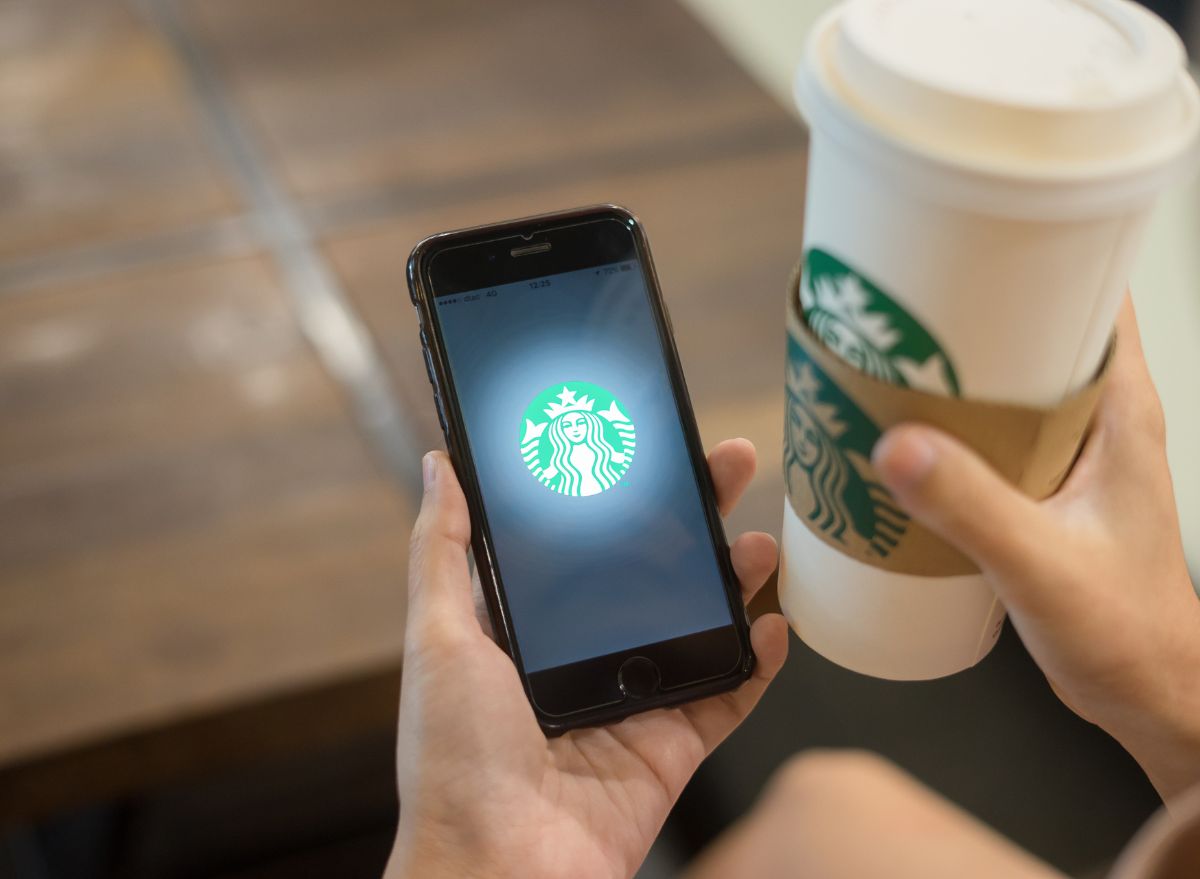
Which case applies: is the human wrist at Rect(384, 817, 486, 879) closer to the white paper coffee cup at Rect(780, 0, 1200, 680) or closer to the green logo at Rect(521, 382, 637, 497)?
the green logo at Rect(521, 382, 637, 497)

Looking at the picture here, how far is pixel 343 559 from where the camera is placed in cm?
105

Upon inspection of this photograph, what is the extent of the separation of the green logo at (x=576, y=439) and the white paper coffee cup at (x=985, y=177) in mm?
194

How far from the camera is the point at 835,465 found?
556 millimetres

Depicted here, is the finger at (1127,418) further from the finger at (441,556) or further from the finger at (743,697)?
the finger at (441,556)

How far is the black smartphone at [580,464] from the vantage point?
2.32 ft

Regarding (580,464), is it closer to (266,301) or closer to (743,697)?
(743,697)

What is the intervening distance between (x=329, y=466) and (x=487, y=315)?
1.48ft

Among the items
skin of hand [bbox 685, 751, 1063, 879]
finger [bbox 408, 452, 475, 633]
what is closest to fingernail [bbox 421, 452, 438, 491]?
finger [bbox 408, 452, 475, 633]

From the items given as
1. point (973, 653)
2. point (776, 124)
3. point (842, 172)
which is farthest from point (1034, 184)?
point (776, 124)

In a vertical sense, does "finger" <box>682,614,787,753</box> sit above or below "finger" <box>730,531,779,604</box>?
below

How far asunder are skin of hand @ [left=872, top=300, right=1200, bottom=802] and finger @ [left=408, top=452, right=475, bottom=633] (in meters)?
0.27

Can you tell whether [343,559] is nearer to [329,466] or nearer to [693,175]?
[329,466]

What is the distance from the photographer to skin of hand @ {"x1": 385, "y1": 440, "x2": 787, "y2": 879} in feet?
2.15

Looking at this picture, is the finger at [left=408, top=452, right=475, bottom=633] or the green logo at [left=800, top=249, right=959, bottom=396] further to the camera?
the finger at [left=408, top=452, right=475, bottom=633]
